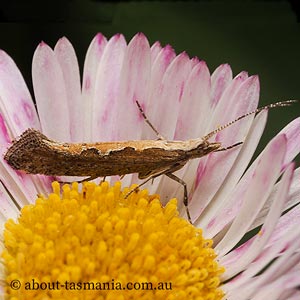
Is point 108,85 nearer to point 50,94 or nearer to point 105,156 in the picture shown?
point 50,94

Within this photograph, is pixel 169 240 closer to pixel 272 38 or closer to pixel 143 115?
pixel 143 115

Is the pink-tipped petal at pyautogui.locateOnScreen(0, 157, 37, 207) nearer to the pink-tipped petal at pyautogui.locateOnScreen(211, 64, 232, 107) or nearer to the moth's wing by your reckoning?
the moth's wing

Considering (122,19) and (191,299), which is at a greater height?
(122,19)

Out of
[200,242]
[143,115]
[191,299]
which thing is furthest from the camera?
[143,115]

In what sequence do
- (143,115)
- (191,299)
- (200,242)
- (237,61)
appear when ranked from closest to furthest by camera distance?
(191,299)
(200,242)
(143,115)
(237,61)

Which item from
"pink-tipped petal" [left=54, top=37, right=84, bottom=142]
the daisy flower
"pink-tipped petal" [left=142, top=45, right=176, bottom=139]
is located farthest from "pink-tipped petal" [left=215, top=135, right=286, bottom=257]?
"pink-tipped petal" [left=54, top=37, right=84, bottom=142]

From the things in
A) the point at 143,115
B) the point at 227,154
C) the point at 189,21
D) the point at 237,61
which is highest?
the point at 189,21

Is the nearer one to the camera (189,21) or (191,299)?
(191,299)

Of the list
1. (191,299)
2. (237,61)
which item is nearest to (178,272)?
(191,299)
